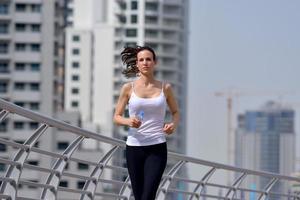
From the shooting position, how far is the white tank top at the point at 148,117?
1046cm

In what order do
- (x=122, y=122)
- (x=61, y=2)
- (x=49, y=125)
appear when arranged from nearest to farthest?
(x=122, y=122), (x=49, y=125), (x=61, y=2)

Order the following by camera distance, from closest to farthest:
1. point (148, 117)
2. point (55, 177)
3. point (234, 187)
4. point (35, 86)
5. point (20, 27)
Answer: point (148, 117)
point (55, 177)
point (234, 187)
point (20, 27)
point (35, 86)

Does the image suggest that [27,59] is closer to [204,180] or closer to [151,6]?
[151,6]

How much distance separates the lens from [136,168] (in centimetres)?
1064

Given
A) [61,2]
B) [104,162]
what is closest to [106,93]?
[61,2]

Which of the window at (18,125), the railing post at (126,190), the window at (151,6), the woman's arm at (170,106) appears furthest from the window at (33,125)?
the woman's arm at (170,106)

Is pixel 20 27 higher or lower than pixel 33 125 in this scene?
higher

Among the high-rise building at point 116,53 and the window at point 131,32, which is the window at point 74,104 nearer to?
the high-rise building at point 116,53

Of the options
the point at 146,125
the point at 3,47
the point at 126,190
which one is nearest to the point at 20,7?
the point at 3,47

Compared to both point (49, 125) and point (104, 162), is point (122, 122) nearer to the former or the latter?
point (49, 125)

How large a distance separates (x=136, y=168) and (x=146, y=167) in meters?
0.08

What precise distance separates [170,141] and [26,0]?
43361mm

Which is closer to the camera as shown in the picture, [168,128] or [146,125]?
[146,125]

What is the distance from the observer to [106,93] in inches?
6821
